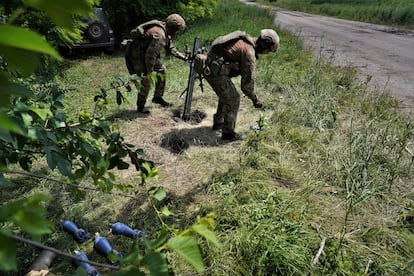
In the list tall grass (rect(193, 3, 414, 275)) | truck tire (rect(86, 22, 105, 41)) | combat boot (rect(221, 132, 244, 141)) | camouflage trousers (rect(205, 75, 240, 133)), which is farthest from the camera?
truck tire (rect(86, 22, 105, 41))

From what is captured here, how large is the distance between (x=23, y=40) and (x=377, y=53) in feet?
33.0

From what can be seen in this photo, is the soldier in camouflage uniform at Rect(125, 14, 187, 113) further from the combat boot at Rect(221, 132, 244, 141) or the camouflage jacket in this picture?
the combat boot at Rect(221, 132, 244, 141)

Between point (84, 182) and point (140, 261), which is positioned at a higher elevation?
point (140, 261)

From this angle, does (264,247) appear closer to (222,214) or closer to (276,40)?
(222,214)

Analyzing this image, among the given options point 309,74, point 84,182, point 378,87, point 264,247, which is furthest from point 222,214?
point 378,87

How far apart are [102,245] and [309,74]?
4.55 m

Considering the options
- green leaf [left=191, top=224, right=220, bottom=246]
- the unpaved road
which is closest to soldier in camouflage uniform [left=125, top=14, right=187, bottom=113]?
the unpaved road

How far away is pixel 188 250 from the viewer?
0.49 m

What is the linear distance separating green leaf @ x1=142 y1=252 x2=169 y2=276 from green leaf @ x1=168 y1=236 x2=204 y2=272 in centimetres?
2

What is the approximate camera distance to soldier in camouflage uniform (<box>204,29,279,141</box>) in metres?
3.66

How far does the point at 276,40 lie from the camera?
12.0 feet

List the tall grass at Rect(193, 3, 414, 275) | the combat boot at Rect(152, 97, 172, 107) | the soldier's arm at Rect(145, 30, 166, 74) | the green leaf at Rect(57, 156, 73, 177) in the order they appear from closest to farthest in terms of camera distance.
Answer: the green leaf at Rect(57, 156, 73, 177) < the tall grass at Rect(193, 3, 414, 275) < the soldier's arm at Rect(145, 30, 166, 74) < the combat boot at Rect(152, 97, 172, 107)

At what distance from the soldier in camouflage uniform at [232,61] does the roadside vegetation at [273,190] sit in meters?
0.47

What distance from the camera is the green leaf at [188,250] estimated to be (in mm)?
468
